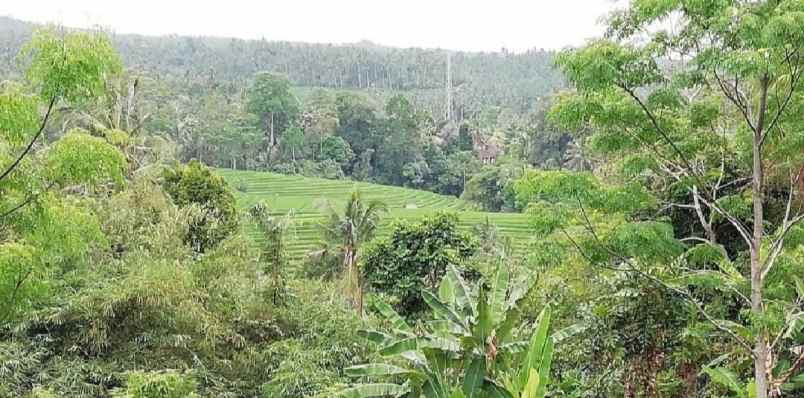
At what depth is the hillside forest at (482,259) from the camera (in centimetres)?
446

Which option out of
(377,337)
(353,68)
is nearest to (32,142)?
(377,337)

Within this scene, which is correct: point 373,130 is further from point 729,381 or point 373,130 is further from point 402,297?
point 729,381

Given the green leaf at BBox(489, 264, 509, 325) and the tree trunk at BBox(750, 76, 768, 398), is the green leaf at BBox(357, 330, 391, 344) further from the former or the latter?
the tree trunk at BBox(750, 76, 768, 398)

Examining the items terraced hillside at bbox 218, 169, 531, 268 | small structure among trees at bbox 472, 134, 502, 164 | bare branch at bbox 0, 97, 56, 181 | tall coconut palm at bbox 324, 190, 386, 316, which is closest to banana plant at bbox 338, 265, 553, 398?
bare branch at bbox 0, 97, 56, 181

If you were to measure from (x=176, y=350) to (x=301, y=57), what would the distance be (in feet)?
224

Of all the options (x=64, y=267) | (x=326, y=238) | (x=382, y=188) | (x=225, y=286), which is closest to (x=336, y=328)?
(x=225, y=286)

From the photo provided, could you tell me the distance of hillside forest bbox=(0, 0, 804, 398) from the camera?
14.6 ft

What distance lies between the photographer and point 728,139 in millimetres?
5883

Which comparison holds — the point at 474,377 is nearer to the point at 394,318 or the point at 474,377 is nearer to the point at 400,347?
the point at 400,347

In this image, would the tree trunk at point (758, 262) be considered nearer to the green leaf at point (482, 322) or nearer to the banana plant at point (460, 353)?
the banana plant at point (460, 353)

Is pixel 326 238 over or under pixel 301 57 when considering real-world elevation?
under

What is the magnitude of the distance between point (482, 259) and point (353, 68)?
61.1 m

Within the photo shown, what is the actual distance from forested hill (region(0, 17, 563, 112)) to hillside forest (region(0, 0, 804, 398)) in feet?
169

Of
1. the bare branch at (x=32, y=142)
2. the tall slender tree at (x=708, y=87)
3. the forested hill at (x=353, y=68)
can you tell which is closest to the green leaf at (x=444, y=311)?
the tall slender tree at (x=708, y=87)
